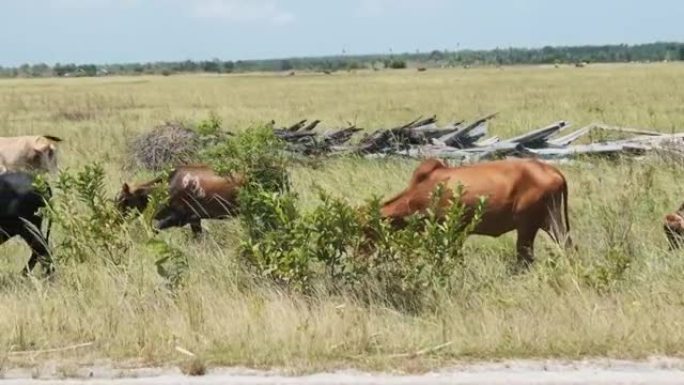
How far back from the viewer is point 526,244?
8.43m

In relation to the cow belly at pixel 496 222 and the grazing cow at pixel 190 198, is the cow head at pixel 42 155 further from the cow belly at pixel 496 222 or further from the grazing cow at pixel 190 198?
the cow belly at pixel 496 222

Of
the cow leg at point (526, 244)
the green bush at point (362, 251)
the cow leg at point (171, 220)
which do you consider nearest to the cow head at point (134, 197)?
the cow leg at point (171, 220)

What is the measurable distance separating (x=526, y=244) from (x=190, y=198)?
3409 mm

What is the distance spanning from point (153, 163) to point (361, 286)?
31.7 ft

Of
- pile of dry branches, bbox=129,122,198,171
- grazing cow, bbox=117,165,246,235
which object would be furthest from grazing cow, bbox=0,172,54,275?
pile of dry branches, bbox=129,122,198,171

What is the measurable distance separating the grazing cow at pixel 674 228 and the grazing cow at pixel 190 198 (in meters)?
4.10

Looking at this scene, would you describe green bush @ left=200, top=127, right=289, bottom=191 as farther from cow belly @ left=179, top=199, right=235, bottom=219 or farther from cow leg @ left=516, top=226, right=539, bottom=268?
cow leg @ left=516, top=226, right=539, bottom=268

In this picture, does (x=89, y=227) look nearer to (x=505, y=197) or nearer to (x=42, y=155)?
(x=505, y=197)

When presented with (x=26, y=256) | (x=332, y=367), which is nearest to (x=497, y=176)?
(x=332, y=367)

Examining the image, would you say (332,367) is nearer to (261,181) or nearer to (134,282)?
(134,282)

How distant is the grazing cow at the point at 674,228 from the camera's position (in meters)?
8.84

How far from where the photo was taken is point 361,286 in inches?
297

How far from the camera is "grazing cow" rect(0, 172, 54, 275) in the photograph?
8539mm

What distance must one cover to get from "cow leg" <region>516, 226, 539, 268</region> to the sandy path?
2.60 m
